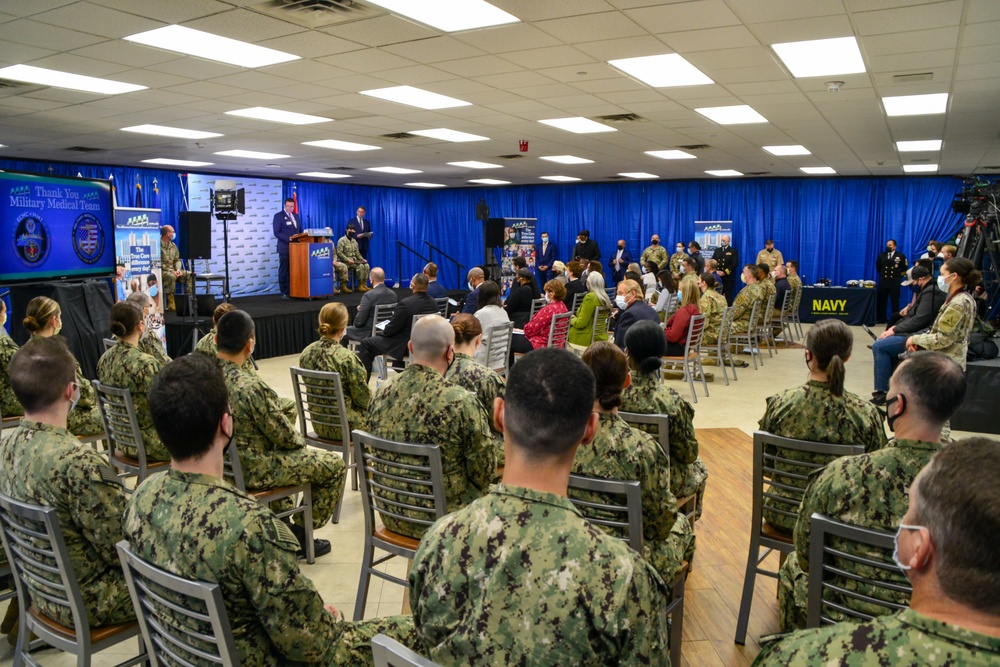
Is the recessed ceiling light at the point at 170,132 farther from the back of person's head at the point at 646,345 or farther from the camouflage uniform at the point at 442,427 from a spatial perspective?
the back of person's head at the point at 646,345

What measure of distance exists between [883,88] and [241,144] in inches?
305

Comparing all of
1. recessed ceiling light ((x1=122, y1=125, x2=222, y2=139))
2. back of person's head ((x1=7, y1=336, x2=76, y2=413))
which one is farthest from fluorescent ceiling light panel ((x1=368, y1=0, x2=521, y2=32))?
recessed ceiling light ((x1=122, y1=125, x2=222, y2=139))

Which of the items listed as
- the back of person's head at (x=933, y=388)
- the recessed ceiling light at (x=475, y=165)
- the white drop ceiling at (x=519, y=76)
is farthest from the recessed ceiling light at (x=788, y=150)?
the back of person's head at (x=933, y=388)

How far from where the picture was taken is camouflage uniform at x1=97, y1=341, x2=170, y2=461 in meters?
3.80

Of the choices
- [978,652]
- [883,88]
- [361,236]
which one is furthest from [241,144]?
[978,652]

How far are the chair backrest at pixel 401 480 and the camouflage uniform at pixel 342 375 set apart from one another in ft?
4.65

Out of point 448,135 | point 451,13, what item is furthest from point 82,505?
point 448,135

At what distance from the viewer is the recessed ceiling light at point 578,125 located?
7695 millimetres

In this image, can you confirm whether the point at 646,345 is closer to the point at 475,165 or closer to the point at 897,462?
the point at 897,462

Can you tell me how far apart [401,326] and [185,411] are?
4985 mm

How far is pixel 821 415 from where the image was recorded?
2766 millimetres

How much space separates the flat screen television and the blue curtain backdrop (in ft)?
16.7

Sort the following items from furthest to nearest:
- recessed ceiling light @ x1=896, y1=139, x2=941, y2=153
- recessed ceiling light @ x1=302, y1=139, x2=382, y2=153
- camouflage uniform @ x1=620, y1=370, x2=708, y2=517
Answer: recessed ceiling light @ x1=302, y1=139, x2=382, y2=153, recessed ceiling light @ x1=896, y1=139, x2=941, y2=153, camouflage uniform @ x1=620, y1=370, x2=708, y2=517

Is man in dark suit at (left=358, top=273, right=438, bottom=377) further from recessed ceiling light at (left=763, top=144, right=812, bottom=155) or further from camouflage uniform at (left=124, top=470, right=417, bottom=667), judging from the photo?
recessed ceiling light at (left=763, top=144, right=812, bottom=155)
